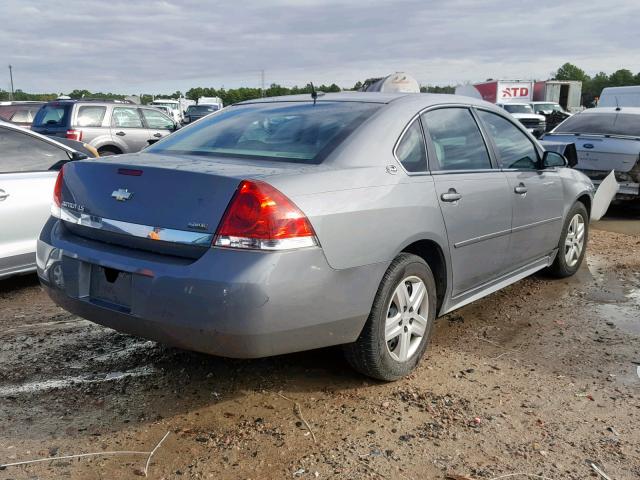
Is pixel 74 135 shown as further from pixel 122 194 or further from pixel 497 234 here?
pixel 497 234

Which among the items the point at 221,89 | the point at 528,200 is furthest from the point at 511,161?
the point at 221,89

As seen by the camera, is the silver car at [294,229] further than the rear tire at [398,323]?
No

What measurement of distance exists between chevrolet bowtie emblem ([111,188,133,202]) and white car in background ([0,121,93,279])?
7.97 ft

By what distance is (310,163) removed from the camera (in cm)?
315

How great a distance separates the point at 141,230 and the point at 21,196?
2745mm

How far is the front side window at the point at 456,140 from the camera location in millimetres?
3801

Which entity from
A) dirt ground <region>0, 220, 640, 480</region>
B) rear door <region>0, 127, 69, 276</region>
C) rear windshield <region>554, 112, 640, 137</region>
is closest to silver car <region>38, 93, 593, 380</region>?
dirt ground <region>0, 220, 640, 480</region>

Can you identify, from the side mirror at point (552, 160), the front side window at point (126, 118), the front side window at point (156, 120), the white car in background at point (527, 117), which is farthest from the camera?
the white car in background at point (527, 117)

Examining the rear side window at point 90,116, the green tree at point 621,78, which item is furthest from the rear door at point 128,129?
the green tree at point 621,78

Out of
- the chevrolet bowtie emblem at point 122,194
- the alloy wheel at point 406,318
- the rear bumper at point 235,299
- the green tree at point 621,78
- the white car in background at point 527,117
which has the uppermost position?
the green tree at point 621,78

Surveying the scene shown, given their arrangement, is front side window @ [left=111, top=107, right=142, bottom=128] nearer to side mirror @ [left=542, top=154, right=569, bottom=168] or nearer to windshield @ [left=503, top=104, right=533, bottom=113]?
side mirror @ [left=542, top=154, right=569, bottom=168]

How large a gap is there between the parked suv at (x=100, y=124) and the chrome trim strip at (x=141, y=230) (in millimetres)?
9162

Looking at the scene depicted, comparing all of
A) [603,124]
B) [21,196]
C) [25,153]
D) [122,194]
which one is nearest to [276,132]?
[122,194]

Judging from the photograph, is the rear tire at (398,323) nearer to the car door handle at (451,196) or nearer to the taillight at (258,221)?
the car door handle at (451,196)
